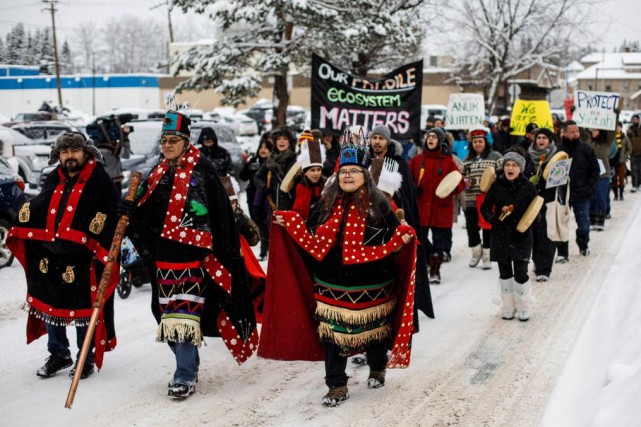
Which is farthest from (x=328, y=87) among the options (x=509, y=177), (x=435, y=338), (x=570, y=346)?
(x=570, y=346)

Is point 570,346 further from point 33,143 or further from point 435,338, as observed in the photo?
point 33,143

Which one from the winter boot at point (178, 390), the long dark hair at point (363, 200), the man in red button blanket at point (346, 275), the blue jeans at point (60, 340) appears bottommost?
the winter boot at point (178, 390)

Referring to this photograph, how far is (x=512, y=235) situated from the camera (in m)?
8.15

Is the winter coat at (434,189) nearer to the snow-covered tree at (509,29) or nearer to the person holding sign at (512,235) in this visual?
the person holding sign at (512,235)

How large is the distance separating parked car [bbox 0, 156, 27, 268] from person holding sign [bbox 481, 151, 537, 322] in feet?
21.6

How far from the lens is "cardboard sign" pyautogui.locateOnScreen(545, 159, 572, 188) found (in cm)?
1047

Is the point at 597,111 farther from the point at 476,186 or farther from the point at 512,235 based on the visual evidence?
the point at 512,235

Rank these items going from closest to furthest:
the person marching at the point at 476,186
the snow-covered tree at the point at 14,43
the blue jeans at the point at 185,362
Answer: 1. the blue jeans at the point at 185,362
2. the person marching at the point at 476,186
3. the snow-covered tree at the point at 14,43

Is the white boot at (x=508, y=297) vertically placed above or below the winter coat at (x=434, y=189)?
below

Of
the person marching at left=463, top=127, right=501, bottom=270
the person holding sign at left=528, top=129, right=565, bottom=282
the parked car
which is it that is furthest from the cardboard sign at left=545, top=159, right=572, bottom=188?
the parked car

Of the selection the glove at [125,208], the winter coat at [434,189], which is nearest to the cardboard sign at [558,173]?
the winter coat at [434,189]

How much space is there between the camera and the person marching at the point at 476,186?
11.0 m

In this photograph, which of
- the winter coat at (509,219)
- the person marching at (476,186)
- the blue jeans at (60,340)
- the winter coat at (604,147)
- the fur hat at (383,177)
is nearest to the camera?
the blue jeans at (60,340)

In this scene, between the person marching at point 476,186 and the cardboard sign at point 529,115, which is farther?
the cardboard sign at point 529,115
